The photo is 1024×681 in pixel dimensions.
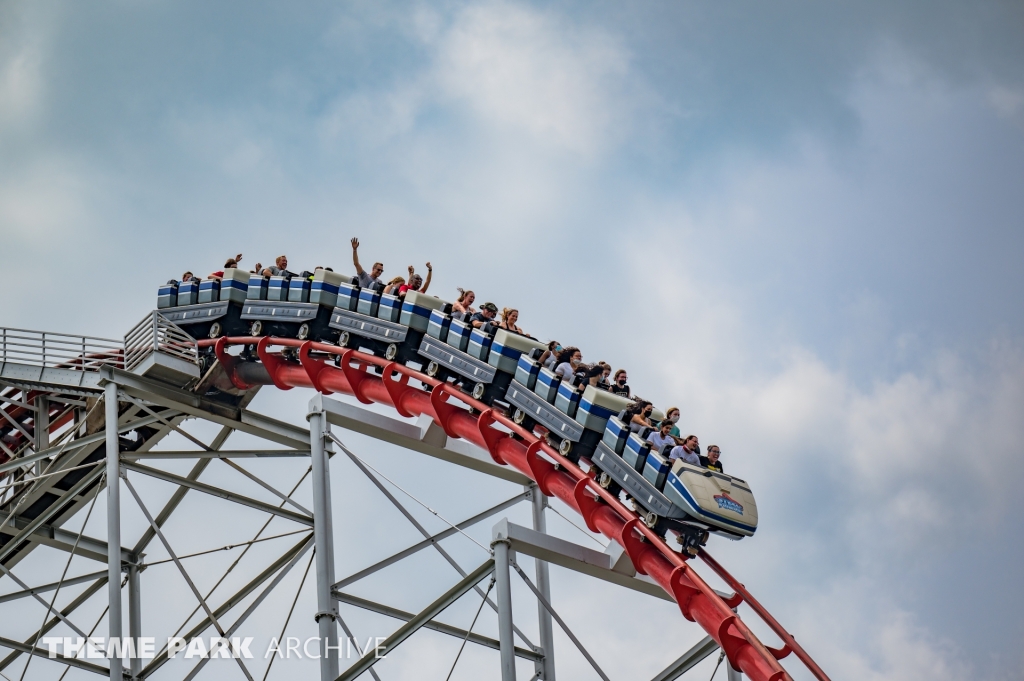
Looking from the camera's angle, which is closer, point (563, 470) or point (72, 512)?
point (563, 470)

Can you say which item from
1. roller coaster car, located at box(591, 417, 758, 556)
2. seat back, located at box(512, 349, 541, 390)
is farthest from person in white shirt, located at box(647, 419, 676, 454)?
seat back, located at box(512, 349, 541, 390)

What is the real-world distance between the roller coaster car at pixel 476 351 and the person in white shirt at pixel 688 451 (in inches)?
61.2

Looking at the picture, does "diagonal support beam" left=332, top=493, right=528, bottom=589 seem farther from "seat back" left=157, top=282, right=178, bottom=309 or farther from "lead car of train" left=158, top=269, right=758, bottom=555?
"seat back" left=157, top=282, right=178, bottom=309

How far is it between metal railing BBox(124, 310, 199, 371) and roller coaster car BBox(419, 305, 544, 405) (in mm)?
1983

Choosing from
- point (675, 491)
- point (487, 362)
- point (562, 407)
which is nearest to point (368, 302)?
point (487, 362)

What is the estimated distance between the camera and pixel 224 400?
1347 cm

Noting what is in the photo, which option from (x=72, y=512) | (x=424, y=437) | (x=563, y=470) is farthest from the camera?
(x=72, y=512)

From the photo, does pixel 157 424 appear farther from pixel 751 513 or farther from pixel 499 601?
pixel 751 513

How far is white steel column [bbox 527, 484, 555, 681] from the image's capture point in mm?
13383

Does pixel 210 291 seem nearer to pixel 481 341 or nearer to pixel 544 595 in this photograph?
pixel 481 341

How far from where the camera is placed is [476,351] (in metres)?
12.7

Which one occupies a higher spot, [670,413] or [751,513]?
[670,413]

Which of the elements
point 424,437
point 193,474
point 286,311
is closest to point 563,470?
point 424,437

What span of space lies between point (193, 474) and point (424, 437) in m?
2.81
